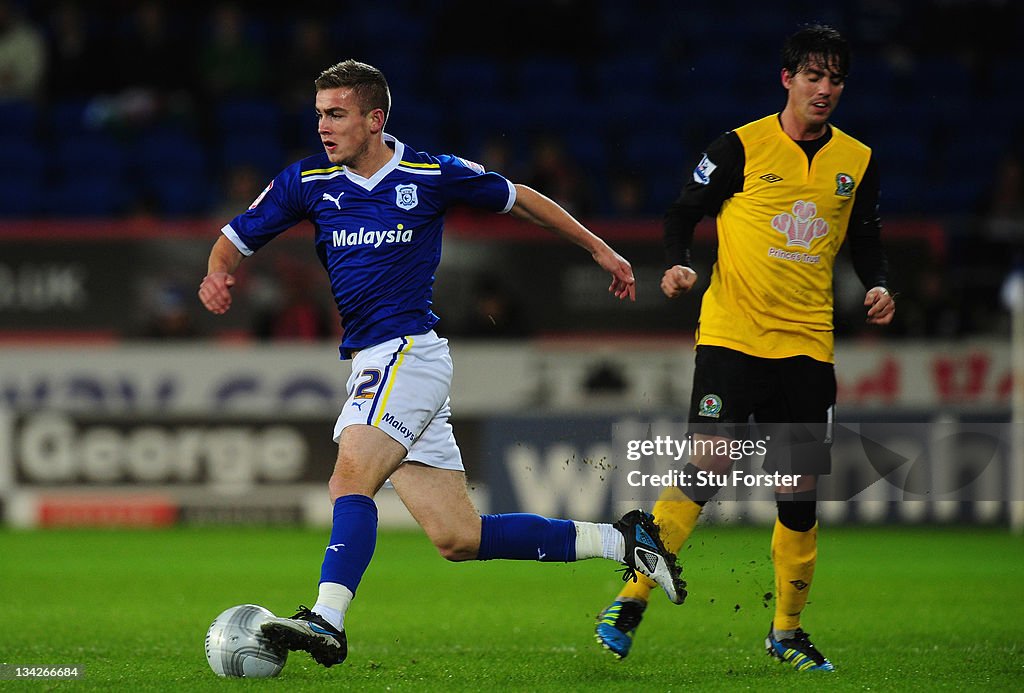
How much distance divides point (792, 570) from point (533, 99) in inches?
407

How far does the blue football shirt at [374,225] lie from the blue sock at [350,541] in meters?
0.64

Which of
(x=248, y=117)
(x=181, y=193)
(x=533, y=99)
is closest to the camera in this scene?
(x=181, y=193)

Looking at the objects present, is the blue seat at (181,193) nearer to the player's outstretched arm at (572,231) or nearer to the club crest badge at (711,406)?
the player's outstretched arm at (572,231)

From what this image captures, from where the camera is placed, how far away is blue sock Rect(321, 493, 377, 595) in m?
5.30

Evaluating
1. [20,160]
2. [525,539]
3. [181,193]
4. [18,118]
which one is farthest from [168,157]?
[525,539]

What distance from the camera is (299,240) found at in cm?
1348

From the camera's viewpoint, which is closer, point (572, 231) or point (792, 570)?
point (572, 231)

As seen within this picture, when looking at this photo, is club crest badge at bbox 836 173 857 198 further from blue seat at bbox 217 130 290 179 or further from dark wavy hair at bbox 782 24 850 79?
blue seat at bbox 217 130 290 179

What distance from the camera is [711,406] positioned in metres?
5.93

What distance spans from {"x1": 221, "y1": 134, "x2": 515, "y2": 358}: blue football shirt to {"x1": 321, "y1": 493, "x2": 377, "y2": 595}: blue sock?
64cm

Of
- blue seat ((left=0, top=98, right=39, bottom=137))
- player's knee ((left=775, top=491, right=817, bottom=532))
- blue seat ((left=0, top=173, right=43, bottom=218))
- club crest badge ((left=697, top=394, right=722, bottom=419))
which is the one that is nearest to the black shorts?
club crest badge ((left=697, top=394, right=722, bottom=419))

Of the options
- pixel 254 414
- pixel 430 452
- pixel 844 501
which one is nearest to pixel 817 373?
pixel 430 452

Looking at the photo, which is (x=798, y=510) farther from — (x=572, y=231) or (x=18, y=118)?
(x=18, y=118)

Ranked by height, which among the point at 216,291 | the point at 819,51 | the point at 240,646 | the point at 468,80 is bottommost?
the point at 240,646
